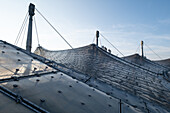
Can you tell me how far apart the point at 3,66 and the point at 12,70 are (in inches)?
10.6

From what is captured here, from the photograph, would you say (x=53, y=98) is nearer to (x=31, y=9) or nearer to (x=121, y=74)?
→ (x=121, y=74)

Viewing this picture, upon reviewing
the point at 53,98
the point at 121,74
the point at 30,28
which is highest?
the point at 30,28

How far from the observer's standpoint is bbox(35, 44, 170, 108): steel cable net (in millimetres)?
5203

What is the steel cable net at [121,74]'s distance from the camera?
5.20 metres

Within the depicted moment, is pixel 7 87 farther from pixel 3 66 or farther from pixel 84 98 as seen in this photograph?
pixel 84 98

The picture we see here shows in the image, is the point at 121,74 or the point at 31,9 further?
the point at 121,74

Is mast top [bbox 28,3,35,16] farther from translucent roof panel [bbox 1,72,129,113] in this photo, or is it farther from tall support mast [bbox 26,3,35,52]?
translucent roof panel [bbox 1,72,129,113]

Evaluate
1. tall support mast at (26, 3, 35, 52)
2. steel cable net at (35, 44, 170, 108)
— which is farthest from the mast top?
steel cable net at (35, 44, 170, 108)

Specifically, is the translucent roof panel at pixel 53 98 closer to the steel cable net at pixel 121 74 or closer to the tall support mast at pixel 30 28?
the steel cable net at pixel 121 74

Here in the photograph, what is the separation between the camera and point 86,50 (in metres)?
12.2

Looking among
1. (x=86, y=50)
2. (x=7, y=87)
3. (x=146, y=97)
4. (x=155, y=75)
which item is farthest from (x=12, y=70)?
(x=86, y=50)

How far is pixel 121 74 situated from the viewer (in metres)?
7.19

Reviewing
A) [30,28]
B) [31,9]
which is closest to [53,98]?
[30,28]

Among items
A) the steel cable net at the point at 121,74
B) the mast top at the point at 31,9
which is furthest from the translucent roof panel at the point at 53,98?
the mast top at the point at 31,9
